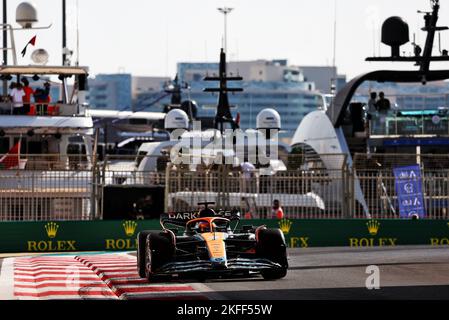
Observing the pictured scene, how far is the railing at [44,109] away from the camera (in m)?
35.8

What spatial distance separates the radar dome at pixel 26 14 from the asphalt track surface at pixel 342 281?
1231 centimetres

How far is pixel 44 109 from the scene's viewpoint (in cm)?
3625

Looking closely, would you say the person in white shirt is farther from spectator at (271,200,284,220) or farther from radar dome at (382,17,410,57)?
radar dome at (382,17,410,57)

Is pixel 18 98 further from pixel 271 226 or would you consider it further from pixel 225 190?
pixel 271 226

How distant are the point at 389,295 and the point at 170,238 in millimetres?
3787

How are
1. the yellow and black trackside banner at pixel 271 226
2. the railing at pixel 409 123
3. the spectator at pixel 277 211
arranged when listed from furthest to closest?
the railing at pixel 409 123, the spectator at pixel 277 211, the yellow and black trackside banner at pixel 271 226

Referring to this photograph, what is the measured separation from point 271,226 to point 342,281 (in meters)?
9.87

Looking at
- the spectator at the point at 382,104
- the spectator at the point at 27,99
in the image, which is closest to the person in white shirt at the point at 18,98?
the spectator at the point at 27,99

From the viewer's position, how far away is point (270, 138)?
4488 centimetres

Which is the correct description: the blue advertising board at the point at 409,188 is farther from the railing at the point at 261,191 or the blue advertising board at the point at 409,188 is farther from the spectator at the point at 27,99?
the spectator at the point at 27,99

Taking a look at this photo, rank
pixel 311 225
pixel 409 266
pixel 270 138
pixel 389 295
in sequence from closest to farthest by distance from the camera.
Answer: pixel 389 295 < pixel 409 266 < pixel 311 225 < pixel 270 138

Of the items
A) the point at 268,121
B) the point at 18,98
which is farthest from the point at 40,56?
the point at 268,121

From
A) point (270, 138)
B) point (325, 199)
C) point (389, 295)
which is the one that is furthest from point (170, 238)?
point (270, 138)

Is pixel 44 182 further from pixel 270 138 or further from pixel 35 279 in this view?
pixel 270 138
